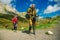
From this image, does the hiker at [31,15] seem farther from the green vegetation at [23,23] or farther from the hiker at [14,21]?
the hiker at [14,21]

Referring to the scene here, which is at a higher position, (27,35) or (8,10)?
(8,10)

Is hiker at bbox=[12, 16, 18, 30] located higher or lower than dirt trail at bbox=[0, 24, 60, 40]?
higher

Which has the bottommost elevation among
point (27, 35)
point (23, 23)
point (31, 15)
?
point (27, 35)

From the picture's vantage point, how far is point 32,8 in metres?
3.18

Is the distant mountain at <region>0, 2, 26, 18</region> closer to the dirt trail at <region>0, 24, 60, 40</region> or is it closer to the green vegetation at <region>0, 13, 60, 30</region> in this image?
the green vegetation at <region>0, 13, 60, 30</region>

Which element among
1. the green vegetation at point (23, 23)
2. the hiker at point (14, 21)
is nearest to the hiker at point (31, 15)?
the green vegetation at point (23, 23)

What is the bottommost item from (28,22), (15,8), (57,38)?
(57,38)

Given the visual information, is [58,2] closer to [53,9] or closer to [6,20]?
[53,9]

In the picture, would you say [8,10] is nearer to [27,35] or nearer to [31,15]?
[31,15]

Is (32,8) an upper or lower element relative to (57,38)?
upper

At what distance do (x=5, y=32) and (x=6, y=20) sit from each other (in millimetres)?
176

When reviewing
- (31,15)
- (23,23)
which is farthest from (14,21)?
(31,15)

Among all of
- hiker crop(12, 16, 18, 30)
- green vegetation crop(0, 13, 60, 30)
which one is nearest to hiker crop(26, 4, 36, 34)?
green vegetation crop(0, 13, 60, 30)

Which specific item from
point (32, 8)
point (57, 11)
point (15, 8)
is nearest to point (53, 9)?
point (57, 11)
